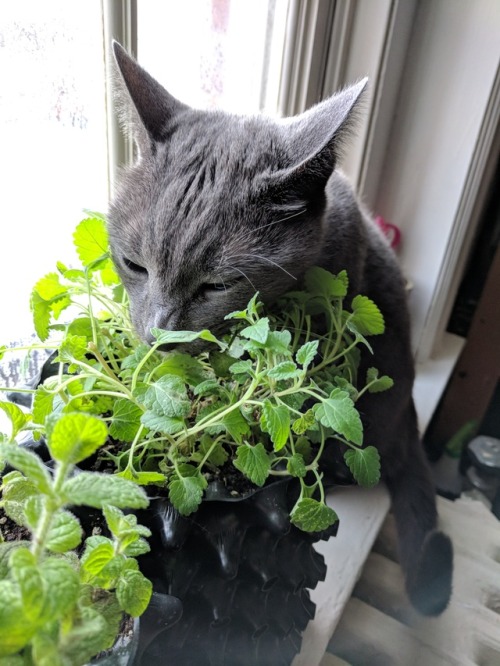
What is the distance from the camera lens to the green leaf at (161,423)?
441mm

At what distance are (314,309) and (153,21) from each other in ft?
1.68

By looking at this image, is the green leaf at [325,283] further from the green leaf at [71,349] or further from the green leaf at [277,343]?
the green leaf at [71,349]

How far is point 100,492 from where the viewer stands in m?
0.28

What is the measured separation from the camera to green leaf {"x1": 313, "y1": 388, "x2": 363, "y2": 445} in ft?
1.49

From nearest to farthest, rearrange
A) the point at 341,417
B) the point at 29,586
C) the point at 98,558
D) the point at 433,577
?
the point at 29,586, the point at 98,558, the point at 341,417, the point at 433,577

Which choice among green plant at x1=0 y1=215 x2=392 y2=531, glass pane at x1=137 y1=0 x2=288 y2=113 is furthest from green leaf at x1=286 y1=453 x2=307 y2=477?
glass pane at x1=137 y1=0 x2=288 y2=113

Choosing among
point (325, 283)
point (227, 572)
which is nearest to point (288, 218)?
point (325, 283)

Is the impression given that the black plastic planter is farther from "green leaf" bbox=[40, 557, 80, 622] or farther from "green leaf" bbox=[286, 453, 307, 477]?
"green leaf" bbox=[40, 557, 80, 622]

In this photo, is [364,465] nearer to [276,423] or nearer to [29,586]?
[276,423]

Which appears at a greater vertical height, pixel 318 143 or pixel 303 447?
pixel 318 143

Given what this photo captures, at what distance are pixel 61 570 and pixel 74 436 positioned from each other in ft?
0.23

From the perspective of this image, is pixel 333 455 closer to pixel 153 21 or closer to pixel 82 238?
pixel 82 238

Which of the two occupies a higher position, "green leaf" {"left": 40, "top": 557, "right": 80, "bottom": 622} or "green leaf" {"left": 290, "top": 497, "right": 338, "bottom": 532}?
"green leaf" {"left": 40, "top": 557, "right": 80, "bottom": 622}

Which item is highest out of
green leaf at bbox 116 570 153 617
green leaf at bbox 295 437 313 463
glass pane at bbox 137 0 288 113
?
glass pane at bbox 137 0 288 113
